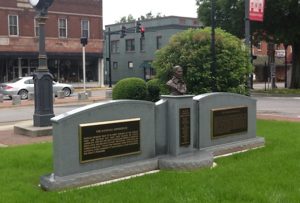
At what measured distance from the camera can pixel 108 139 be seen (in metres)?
7.33

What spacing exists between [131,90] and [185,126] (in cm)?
682

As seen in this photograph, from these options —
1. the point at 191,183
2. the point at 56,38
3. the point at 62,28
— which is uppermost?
the point at 62,28

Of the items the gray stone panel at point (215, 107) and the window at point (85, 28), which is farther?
the window at point (85, 28)

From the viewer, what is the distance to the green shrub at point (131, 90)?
15.1m

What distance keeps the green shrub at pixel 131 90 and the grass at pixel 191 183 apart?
20.1 ft

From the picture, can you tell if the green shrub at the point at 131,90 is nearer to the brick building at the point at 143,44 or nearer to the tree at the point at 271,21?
the tree at the point at 271,21

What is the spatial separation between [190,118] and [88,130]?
2270 millimetres

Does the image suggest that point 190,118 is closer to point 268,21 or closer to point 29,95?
point 29,95

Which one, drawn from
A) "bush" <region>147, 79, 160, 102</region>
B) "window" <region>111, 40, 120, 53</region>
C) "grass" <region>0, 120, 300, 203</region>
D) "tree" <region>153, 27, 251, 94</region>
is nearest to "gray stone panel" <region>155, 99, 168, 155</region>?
"grass" <region>0, 120, 300, 203</region>

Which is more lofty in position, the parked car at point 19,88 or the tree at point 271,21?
the tree at point 271,21

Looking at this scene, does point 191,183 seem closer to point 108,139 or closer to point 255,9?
point 108,139

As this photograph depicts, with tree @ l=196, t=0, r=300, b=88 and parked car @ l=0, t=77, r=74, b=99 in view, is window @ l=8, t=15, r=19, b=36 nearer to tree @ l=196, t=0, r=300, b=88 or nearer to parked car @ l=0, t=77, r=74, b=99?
parked car @ l=0, t=77, r=74, b=99

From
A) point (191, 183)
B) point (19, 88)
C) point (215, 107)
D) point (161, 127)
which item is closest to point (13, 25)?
point (19, 88)

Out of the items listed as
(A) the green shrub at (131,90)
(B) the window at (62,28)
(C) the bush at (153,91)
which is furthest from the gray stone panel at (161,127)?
(B) the window at (62,28)
